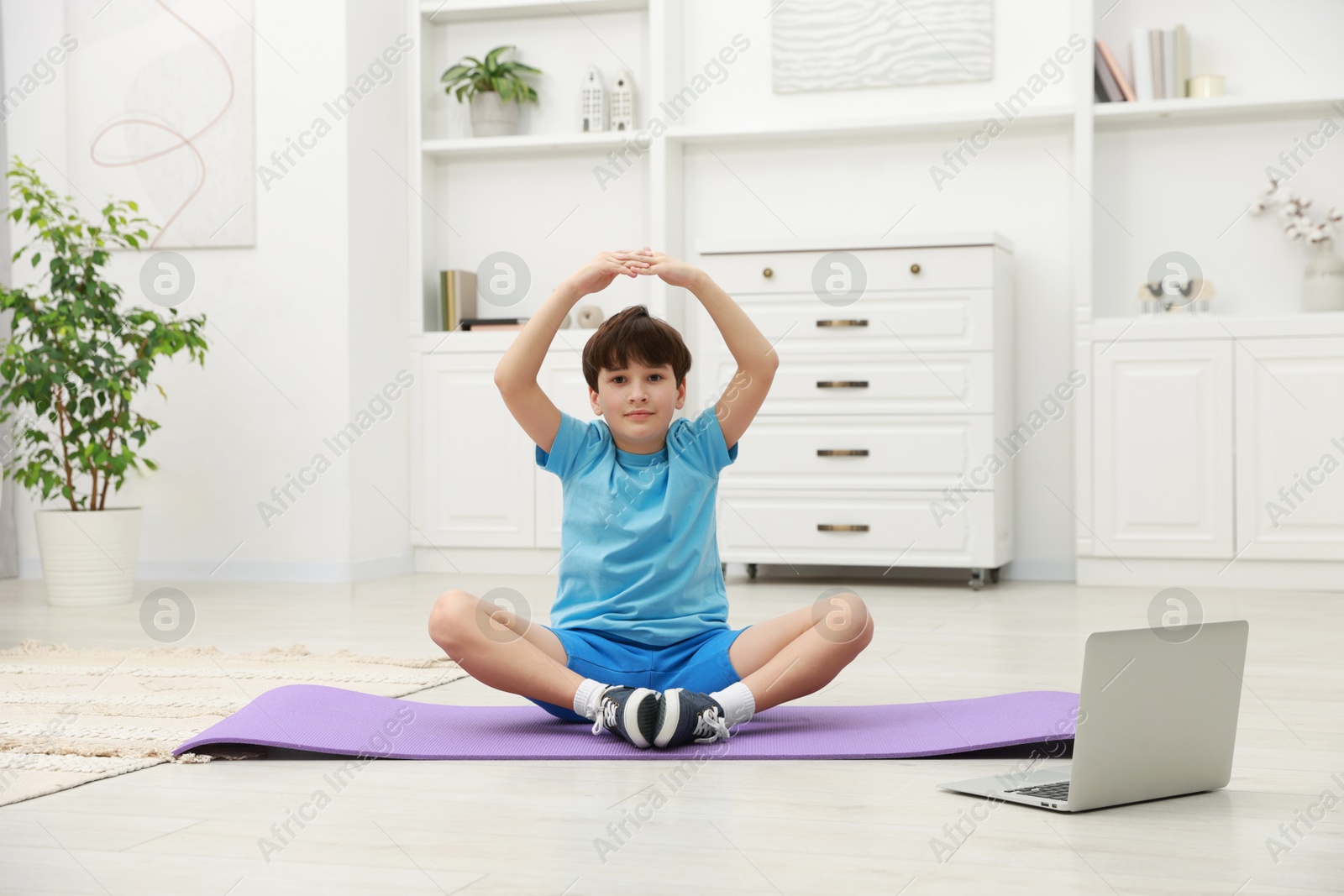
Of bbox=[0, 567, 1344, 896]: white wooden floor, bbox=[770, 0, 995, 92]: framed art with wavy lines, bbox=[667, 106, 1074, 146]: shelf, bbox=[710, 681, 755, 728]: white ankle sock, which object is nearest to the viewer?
bbox=[0, 567, 1344, 896]: white wooden floor

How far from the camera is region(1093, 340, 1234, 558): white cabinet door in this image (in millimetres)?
3658

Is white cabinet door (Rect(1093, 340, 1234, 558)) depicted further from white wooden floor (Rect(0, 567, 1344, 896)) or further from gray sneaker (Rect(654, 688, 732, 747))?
gray sneaker (Rect(654, 688, 732, 747))

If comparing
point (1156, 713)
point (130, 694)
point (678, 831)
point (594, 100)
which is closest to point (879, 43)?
point (594, 100)

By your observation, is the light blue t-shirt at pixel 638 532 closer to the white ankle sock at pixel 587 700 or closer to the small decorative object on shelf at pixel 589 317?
the white ankle sock at pixel 587 700

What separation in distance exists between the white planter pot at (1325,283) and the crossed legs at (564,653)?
2.54m

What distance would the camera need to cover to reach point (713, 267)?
3934mm

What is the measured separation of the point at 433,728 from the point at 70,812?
51 cm

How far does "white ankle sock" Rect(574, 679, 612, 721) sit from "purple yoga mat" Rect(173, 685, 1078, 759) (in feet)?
0.13

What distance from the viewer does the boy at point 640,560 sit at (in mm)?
1761

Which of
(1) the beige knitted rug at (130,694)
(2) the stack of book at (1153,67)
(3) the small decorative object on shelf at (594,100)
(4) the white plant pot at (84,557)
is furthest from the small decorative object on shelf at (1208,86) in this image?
(4) the white plant pot at (84,557)

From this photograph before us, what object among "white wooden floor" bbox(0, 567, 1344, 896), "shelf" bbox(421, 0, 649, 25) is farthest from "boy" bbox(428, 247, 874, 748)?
"shelf" bbox(421, 0, 649, 25)

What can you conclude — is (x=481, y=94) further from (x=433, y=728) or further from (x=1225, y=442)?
(x=433, y=728)

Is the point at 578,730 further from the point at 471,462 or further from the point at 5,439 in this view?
the point at 5,439

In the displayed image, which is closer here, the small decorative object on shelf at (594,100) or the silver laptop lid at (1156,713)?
the silver laptop lid at (1156,713)
